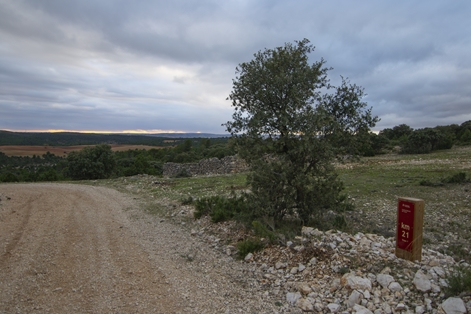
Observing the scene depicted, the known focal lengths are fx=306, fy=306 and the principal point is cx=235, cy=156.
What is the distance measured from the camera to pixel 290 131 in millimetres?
7262

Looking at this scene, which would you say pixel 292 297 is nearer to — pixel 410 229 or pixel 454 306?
pixel 454 306

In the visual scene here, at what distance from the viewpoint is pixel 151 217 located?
10023 millimetres

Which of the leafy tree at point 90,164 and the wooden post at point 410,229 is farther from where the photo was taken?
the leafy tree at point 90,164

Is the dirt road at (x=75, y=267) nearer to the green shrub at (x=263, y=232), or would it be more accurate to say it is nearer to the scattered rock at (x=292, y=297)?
the scattered rock at (x=292, y=297)

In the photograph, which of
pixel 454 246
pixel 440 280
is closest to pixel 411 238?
pixel 440 280

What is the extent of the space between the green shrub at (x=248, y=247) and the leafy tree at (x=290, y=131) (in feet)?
3.84

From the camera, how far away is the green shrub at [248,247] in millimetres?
6364

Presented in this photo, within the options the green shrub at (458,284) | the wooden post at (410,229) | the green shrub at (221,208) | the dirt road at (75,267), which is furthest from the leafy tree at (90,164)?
the green shrub at (458,284)

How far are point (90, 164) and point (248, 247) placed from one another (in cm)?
2264

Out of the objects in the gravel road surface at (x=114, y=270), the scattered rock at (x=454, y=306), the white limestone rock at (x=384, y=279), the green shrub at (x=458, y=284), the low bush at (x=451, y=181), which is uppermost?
the low bush at (x=451, y=181)

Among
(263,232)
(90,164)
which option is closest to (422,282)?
(263,232)

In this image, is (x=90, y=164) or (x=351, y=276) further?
(x=90, y=164)

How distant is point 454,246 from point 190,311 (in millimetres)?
5950

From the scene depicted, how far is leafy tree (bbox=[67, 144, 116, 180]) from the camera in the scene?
82.6ft
